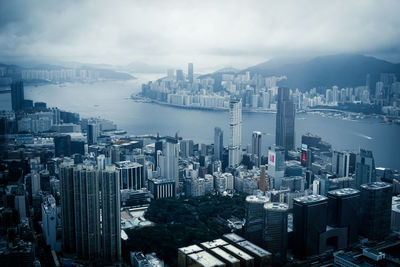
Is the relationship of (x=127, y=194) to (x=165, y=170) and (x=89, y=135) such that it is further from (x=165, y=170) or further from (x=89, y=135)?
(x=89, y=135)

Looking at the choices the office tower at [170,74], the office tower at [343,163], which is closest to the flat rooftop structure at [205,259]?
the office tower at [343,163]

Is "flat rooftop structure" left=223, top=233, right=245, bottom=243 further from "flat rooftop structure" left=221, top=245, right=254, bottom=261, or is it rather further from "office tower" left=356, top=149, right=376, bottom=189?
"office tower" left=356, top=149, right=376, bottom=189

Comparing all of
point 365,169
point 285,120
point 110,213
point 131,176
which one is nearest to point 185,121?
point 285,120

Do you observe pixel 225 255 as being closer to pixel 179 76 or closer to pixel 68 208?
pixel 68 208

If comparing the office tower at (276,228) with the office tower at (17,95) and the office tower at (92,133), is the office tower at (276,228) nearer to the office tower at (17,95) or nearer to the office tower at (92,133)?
the office tower at (17,95)

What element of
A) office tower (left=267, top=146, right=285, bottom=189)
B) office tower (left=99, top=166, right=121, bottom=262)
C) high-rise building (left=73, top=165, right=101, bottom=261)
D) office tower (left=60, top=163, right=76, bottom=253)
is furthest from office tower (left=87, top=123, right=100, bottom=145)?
office tower (left=99, top=166, right=121, bottom=262)

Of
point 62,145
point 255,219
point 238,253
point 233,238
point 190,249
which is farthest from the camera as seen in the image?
point 62,145

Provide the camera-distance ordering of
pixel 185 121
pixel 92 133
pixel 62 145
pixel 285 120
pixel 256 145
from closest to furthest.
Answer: pixel 62 145 → pixel 256 145 → pixel 285 120 → pixel 92 133 → pixel 185 121
